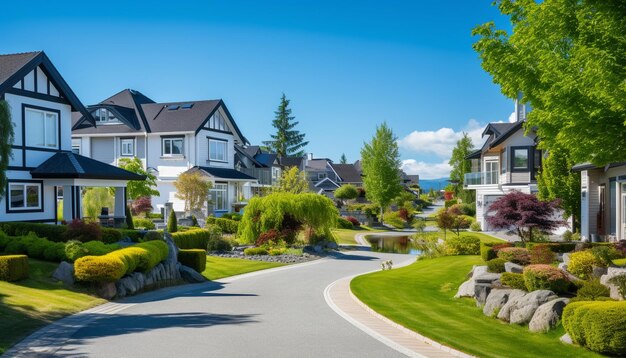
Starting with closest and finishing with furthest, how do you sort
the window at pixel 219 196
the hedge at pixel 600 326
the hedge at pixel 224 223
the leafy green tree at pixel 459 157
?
1. the hedge at pixel 600 326
2. the hedge at pixel 224 223
3. the window at pixel 219 196
4. the leafy green tree at pixel 459 157

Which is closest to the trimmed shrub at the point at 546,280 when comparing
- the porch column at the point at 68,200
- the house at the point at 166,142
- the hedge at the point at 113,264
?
the hedge at the point at 113,264

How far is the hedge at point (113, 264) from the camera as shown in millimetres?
16109

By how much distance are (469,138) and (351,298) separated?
63.4 metres

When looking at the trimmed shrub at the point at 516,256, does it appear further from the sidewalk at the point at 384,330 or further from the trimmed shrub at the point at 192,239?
the trimmed shrub at the point at 192,239

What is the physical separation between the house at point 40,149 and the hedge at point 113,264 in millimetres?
9395

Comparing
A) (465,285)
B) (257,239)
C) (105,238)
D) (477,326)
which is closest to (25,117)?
(105,238)

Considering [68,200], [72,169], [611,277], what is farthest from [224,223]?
[611,277]

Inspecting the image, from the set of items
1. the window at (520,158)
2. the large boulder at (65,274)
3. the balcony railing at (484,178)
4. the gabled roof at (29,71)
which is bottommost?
the large boulder at (65,274)

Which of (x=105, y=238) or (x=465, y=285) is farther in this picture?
(x=105, y=238)

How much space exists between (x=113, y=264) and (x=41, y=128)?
13.5 m

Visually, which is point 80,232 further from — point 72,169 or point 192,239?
point 192,239

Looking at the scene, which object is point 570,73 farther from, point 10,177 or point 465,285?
point 10,177

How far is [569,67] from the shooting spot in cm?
1375

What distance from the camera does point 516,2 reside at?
16375 millimetres
